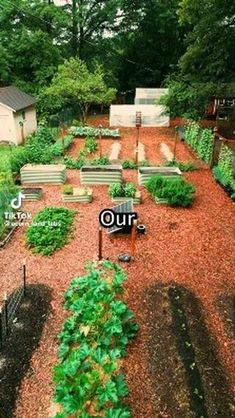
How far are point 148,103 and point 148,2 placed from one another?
1001 centimetres

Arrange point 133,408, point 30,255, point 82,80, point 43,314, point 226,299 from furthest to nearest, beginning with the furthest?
point 82,80 < point 30,255 < point 226,299 < point 43,314 < point 133,408

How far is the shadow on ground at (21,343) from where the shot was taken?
6.05 m

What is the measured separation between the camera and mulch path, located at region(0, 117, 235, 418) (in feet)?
20.5

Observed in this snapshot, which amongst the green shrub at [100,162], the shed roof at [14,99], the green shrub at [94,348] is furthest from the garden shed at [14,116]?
the green shrub at [94,348]

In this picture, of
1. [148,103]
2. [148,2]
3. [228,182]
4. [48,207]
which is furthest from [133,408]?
[148,2]

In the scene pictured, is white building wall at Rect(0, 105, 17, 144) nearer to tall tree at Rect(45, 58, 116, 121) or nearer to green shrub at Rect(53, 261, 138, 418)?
tall tree at Rect(45, 58, 116, 121)

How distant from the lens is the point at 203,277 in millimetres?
9375

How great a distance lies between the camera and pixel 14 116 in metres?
23.0

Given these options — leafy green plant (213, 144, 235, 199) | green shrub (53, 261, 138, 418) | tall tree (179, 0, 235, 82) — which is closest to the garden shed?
tall tree (179, 0, 235, 82)

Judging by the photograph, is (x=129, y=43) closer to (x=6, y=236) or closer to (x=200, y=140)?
(x=200, y=140)

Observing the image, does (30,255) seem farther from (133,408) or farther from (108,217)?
(133,408)

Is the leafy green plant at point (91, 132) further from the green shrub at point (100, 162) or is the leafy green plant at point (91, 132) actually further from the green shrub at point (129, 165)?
the green shrub at point (129, 165)

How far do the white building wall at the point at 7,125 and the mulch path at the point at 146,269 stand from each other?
9.49 m

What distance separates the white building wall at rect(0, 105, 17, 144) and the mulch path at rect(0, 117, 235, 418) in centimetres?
949
